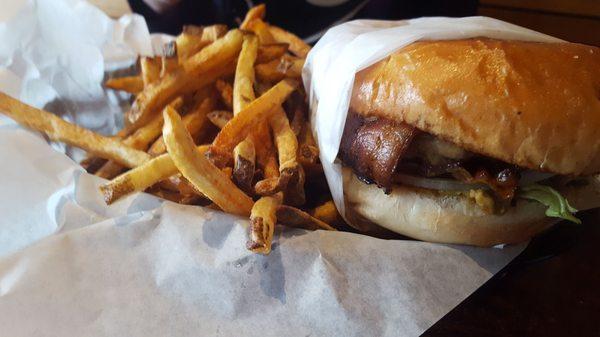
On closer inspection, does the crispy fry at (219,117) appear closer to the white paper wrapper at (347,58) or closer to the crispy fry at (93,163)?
the white paper wrapper at (347,58)

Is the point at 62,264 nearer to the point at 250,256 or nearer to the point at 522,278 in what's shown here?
the point at 250,256

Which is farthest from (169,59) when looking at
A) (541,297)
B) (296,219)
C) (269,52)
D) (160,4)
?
(160,4)

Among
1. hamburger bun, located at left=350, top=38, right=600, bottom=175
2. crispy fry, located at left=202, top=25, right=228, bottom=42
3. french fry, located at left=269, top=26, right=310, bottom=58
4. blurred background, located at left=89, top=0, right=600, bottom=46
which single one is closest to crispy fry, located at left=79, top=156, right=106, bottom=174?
crispy fry, located at left=202, top=25, right=228, bottom=42

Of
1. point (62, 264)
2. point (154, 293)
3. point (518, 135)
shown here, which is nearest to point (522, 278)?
point (518, 135)

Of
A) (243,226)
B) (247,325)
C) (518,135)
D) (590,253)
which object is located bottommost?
(590,253)

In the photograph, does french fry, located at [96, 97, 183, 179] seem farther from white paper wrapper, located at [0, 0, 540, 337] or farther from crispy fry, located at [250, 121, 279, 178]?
crispy fry, located at [250, 121, 279, 178]

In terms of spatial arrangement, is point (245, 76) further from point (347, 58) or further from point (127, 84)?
point (127, 84)

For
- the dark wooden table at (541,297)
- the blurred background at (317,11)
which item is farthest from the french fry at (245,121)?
the blurred background at (317,11)
